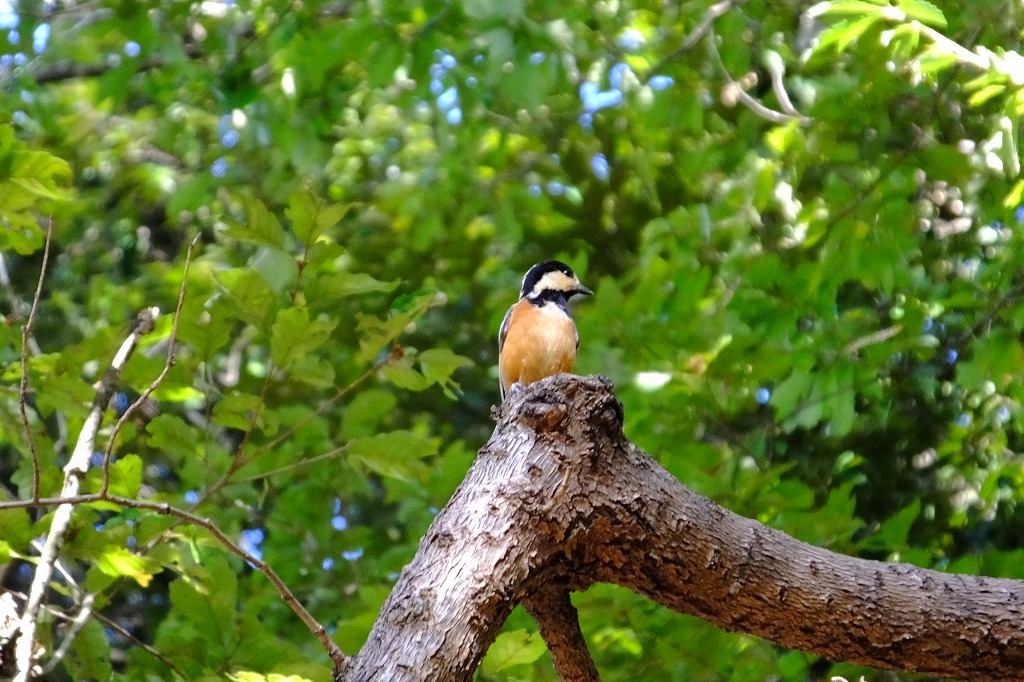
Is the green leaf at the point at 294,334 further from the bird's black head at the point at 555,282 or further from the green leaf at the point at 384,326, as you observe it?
the bird's black head at the point at 555,282

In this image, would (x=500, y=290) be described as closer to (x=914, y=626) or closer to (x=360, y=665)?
(x=914, y=626)

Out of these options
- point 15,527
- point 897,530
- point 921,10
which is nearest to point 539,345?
point 897,530

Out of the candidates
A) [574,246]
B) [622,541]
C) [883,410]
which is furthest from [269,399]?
[622,541]

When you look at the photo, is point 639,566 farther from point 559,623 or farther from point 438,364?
point 438,364

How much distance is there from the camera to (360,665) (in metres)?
2.24

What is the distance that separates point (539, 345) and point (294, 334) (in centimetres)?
156

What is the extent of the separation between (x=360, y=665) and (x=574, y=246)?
4.64m

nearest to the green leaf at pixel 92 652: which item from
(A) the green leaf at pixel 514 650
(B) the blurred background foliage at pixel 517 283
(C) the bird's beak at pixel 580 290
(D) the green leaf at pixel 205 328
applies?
(B) the blurred background foliage at pixel 517 283

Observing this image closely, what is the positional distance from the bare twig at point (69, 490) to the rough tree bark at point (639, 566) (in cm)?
98

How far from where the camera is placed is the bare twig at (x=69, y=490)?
2721mm

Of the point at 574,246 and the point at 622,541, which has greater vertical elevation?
the point at 622,541

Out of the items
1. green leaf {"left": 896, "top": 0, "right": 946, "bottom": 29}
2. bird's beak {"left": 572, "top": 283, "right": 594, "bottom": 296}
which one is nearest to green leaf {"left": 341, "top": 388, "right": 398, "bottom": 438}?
bird's beak {"left": 572, "top": 283, "right": 594, "bottom": 296}

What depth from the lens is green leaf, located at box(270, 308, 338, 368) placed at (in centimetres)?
338

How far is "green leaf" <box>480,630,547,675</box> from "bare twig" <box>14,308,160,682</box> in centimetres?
117
